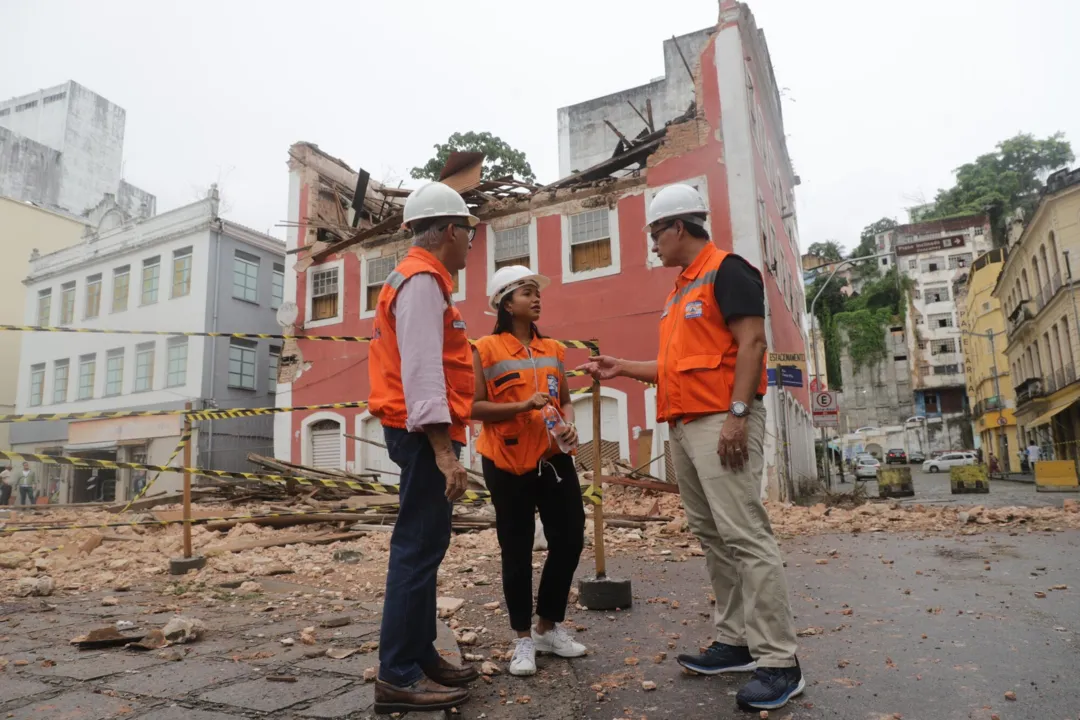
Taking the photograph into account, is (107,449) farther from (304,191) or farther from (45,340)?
(304,191)

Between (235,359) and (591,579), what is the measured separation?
2283 centimetres

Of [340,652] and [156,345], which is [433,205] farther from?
[156,345]

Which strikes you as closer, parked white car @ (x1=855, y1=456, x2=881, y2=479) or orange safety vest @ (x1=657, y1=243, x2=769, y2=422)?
orange safety vest @ (x1=657, y1=243, x2=769, y2=422)

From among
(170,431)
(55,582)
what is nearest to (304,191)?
(170,431)

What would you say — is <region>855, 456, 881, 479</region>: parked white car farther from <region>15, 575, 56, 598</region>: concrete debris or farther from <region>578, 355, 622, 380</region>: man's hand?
<region>15, 575, 56, 598</region>: concrete debris

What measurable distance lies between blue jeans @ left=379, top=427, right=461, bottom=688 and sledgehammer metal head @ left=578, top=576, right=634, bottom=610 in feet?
6.02

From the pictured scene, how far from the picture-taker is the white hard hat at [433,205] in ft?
10.3

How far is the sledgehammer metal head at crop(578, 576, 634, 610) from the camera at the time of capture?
457 centimetres

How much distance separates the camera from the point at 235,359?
24750mm

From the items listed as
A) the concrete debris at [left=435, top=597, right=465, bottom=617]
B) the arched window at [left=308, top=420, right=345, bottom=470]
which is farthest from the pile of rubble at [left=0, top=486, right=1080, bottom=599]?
the arched window at [left=308, top=420, right=345, bottom=470]

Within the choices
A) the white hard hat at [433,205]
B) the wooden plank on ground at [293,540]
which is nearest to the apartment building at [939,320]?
the wooden plank on ground at [293,540]

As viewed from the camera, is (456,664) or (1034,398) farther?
(1034,398)

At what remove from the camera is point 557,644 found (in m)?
3.45

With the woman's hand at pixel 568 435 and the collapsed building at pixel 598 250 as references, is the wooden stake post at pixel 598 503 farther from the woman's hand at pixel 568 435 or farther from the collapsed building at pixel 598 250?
the collapsed building at pixel 598 250
